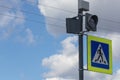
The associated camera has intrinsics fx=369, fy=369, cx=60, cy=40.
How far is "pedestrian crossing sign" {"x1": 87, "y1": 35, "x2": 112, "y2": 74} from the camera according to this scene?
554 inches

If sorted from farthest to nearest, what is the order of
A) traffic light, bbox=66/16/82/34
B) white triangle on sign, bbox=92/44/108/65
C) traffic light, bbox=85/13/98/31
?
white triangle on sign, bbox=92/44/108/65 → traffic light, bbox=66/16/82/34 → traffic light, bbox=85/13/98/31

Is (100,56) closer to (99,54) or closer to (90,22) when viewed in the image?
(99,54)

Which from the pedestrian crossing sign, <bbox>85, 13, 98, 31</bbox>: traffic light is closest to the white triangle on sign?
the pedestrian crossing sign

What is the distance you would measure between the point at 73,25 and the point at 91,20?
735 millimetres

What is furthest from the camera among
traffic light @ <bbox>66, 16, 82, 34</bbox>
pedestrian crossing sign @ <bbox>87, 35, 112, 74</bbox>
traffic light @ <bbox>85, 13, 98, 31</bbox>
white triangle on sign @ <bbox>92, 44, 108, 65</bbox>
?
white triangle on sign @ <bbox>92, 44, 108, 65</bbox>

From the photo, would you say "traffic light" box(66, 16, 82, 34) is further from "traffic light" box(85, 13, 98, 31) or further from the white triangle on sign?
the white triangle on sign

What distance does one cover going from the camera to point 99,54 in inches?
571

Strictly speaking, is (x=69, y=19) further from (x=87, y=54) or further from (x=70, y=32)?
(x=87, y=54)

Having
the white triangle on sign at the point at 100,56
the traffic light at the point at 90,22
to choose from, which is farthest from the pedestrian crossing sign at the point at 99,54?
the traffic light at the point at 90,22

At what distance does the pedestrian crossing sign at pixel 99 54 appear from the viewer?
14.1 metres

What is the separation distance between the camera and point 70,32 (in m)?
13.8

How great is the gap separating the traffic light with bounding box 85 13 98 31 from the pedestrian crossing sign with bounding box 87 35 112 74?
62 centimetres

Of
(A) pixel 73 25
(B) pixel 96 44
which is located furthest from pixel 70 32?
(B) pixel 96 44

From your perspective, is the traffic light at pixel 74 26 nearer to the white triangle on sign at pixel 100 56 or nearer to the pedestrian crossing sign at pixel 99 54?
the pedestrian crossing sign at pixel 99 54
